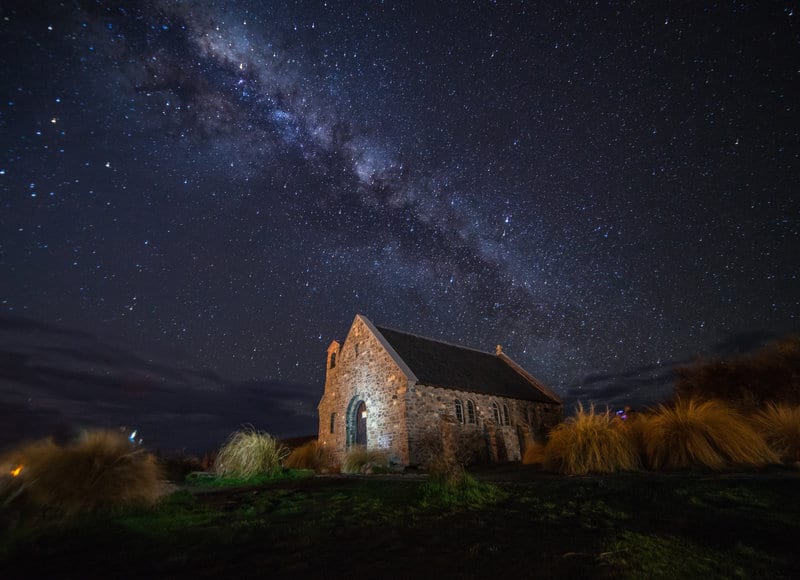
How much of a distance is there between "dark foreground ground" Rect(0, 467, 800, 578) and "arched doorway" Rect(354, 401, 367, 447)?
15345mm

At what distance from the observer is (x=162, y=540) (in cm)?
483

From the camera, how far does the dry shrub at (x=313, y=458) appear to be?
2056cm

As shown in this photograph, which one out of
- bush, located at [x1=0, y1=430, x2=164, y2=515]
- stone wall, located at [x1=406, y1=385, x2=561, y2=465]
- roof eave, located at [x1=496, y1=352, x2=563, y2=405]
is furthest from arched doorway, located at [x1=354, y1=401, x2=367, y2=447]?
bush, located at [x1=0, y1=430, x2=164, y2=515]

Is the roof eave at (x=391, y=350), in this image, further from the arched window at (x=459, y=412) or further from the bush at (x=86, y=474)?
the bush at (x=86, y=474)

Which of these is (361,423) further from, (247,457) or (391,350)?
(247,457)

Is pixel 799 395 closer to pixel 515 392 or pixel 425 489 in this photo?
pixel 515 392

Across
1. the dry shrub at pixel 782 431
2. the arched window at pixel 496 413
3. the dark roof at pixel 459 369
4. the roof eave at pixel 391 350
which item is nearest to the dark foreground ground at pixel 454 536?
the dry shrub at pixel 782 431

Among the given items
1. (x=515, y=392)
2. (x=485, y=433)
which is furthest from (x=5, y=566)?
(x=515, y=392)

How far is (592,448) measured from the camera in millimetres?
9516

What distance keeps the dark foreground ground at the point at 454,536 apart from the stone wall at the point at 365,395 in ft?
40.5

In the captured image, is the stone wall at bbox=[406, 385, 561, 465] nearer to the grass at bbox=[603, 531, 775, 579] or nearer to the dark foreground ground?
the dark foreground ground

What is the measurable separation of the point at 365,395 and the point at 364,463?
5572 millimetres

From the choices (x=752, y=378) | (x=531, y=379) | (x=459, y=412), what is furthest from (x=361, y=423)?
(x=752, y=378)

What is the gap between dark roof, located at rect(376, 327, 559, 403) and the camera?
21.5 meters
